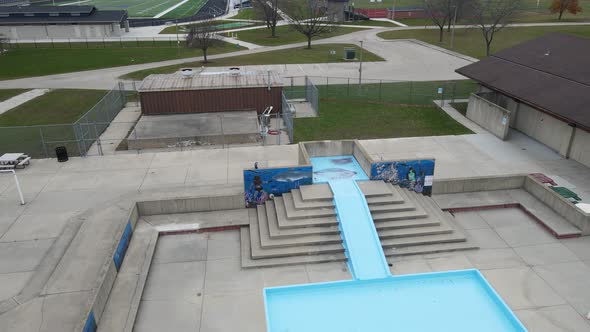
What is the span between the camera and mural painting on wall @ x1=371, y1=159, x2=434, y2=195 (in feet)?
58.0

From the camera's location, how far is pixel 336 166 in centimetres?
1928

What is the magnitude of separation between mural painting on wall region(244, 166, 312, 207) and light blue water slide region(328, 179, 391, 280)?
1.30 m

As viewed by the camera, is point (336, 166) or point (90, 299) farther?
point (336, 166)

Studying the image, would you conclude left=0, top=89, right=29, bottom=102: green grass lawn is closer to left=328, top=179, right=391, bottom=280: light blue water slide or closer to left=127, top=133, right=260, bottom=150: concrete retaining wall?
left=127, top=133, right=260, bottom=150: concrete retaining wall

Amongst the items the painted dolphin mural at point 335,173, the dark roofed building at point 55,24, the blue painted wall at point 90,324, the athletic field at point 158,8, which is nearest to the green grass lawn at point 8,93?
the painted dolphin mural at point 335,173

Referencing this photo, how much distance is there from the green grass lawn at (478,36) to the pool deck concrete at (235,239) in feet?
114

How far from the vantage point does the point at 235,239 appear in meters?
16.4

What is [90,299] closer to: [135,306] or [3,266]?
[135,306]

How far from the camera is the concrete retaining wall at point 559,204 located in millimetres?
16500

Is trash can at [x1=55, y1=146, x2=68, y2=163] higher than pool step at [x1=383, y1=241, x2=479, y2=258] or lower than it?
higher

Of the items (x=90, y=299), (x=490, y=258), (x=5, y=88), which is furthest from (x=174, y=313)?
(x=5, y=88)

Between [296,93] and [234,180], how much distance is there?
17049 mm

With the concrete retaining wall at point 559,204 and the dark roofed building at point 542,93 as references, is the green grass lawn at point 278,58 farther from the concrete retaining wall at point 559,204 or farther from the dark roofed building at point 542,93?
the concrete retaining wall at point 559,204

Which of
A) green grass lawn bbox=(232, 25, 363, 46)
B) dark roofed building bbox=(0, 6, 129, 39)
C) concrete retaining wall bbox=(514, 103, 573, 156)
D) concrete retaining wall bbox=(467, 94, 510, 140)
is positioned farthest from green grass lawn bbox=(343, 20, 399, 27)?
concrete retaining wall bbox=(514, 103, 573, 156)
